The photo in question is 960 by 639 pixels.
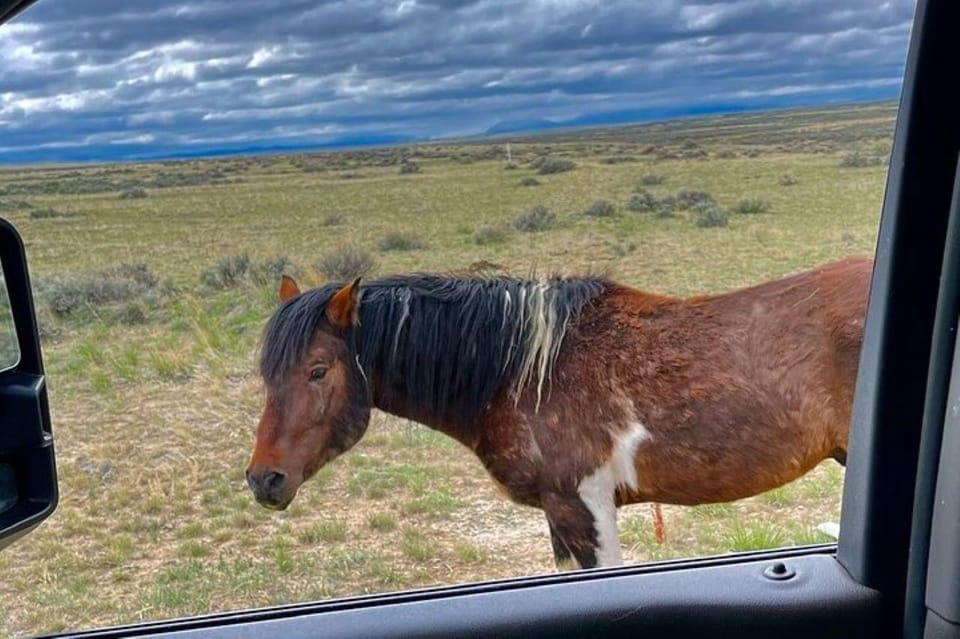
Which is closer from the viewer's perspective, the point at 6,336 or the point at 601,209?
the point at 6,336

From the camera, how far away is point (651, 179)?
2246 mm

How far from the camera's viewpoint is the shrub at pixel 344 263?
2.15 m

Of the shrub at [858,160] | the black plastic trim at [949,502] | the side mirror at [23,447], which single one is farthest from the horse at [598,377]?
the side mirror at [23,447]

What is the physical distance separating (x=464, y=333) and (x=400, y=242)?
25 cm

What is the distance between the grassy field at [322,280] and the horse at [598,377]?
54mm

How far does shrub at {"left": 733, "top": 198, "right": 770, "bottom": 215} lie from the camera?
7.37 ft

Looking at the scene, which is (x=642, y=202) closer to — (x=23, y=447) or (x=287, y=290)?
(x=287, y=290)

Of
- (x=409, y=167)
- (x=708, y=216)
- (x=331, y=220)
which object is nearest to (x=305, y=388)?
(x=331, y=220)

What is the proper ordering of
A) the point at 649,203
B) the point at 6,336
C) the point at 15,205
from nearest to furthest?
the point at 6,336 → the point at 15,205 → the point at 649,203

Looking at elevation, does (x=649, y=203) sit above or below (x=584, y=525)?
above

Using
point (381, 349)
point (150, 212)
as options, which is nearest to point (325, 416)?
point (381, 349)

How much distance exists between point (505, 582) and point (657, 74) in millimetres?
1121

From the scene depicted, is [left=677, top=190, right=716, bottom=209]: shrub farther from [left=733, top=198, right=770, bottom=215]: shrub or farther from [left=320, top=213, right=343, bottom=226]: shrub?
[left=320, top=213, right=343, bottom=226]: shrub

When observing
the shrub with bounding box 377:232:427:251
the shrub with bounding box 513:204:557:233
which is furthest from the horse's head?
the shrub with bounding box 513:204:557:233
